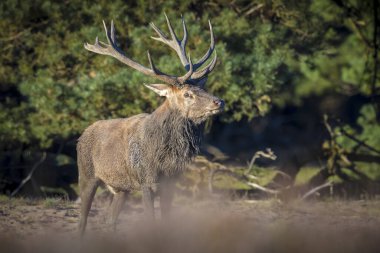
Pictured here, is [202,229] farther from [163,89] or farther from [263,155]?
Answer: [263,155]

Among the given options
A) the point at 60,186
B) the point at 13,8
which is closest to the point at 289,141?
the point at 60,186

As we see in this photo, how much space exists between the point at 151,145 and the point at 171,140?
0.25 m

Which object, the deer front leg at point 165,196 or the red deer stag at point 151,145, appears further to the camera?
the red deer stag at point 151,145

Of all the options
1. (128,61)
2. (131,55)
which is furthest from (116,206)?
(131,55)

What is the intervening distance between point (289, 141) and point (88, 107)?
620cm

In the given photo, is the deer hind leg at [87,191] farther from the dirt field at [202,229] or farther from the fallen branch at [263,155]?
the fallen branch at [263,155]

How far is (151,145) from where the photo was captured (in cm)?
776

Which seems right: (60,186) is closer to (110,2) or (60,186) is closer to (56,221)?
(110,2)

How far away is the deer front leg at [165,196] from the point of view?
7.47m

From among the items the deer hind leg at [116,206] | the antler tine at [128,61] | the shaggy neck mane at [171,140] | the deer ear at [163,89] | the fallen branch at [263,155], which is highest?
the antler tine at [128,61]

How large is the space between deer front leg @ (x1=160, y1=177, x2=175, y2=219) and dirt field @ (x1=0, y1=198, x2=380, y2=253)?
13 centimetres

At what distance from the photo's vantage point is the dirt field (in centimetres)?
709

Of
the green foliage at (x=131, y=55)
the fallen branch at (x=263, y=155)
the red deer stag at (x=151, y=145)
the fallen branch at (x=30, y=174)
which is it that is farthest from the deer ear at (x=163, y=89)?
the fallen branch at (x=30, y=174)

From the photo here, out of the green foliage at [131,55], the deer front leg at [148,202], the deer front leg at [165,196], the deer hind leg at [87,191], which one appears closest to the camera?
the deer front leg at [148,202]
